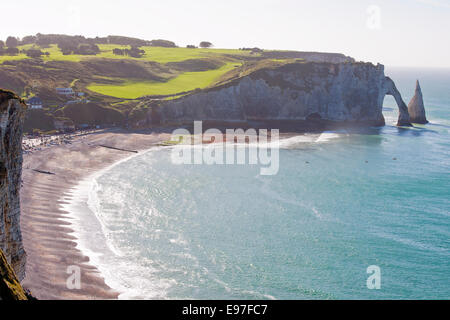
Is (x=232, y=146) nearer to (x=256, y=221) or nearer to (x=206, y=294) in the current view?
(x=256, y=221)

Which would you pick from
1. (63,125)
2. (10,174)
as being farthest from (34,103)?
(10,174)

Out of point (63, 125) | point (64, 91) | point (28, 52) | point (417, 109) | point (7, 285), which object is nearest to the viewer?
point (7, 285)

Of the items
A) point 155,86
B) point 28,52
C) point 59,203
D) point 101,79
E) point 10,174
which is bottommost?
point 59,203

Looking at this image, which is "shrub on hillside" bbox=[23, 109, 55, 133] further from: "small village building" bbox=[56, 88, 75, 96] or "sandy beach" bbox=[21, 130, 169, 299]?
Result: "small village building" bbox=[56, 88, 75, 96]

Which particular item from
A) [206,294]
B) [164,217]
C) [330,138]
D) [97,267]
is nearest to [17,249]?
[97,267]

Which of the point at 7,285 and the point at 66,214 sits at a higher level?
the point at 7,285

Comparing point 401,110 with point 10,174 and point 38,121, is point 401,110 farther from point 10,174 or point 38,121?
point 10,174

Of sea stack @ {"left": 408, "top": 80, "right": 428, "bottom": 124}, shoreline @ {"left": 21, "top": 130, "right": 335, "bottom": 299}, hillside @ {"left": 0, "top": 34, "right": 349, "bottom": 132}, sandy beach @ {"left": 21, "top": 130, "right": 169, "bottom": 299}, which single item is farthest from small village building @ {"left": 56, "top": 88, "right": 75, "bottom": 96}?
sea stack @ {"left": 408, "top": 80, "right": 428, "bottom": 124}
